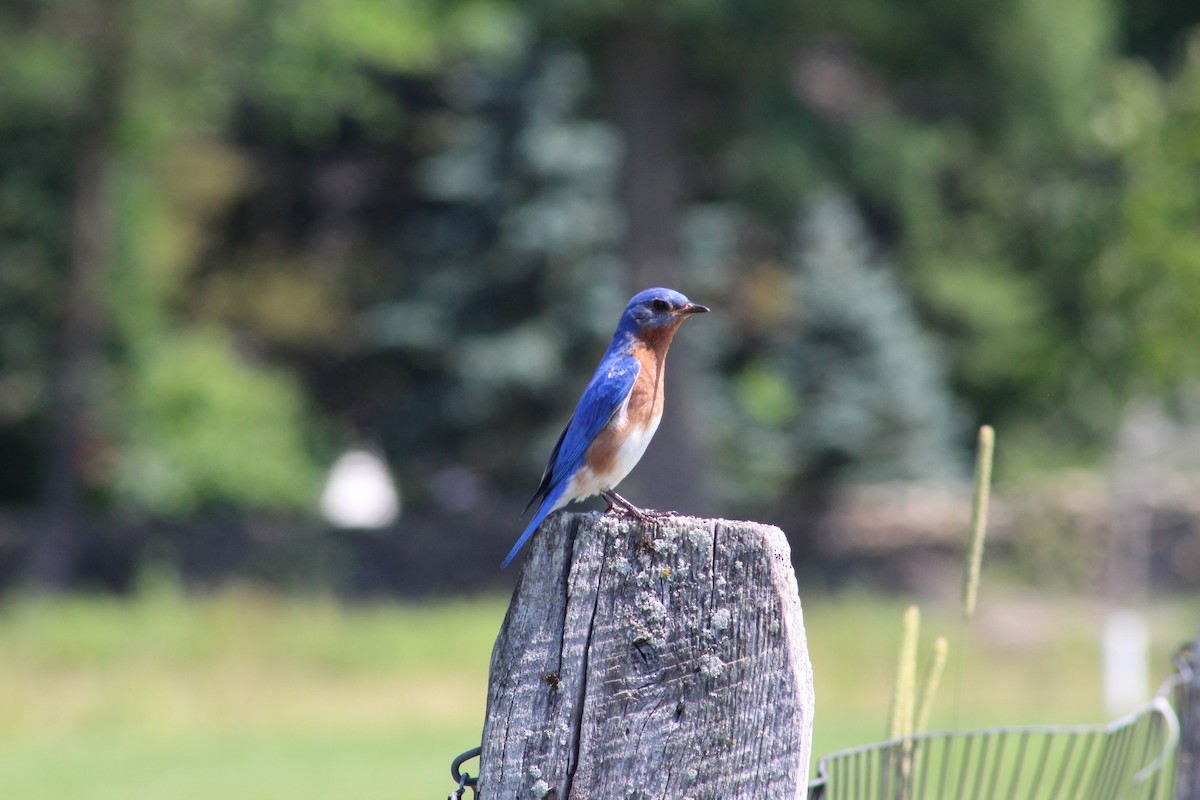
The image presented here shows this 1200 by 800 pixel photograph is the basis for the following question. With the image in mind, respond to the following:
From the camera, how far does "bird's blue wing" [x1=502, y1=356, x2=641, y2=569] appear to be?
3877mm

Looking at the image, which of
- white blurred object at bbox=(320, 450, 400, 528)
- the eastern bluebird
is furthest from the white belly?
white blurred object at bbox=(320, 450, 400, 528)

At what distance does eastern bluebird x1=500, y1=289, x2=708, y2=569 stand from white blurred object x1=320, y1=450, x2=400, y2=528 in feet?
82.9

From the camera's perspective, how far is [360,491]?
2997 centimetres

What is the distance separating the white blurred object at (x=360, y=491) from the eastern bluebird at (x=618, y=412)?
2527cm

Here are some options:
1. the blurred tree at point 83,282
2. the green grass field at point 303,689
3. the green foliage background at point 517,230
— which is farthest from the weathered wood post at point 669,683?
the blurred tree at point 83,282

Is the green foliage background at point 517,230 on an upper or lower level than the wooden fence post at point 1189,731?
upper

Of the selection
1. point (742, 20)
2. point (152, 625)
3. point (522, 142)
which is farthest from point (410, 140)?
point (152, 625)

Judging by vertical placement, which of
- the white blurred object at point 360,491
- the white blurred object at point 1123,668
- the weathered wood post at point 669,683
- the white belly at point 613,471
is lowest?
the weathered wood post at point 669,683

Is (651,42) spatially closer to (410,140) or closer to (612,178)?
(612,178)

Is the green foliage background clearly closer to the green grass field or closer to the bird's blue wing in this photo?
the green grass field

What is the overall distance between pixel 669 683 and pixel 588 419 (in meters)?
1.70

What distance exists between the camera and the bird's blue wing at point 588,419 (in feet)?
12.7

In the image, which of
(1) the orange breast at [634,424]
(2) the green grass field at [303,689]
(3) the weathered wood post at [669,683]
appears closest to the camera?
(3) the weathered wood post at [669,683]

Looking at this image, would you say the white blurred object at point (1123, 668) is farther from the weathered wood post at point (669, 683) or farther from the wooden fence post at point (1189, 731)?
the weathered wood post at point (669, 683)
